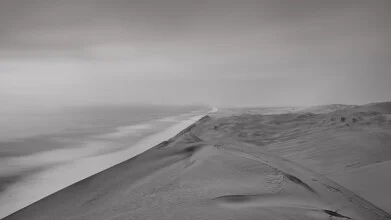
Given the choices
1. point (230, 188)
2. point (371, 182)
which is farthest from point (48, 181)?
point (371, 182)

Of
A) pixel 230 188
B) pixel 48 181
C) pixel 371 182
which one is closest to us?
pixel 230 188

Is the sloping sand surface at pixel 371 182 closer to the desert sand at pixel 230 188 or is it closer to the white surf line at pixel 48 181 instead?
the desert sand at pixel 230 188

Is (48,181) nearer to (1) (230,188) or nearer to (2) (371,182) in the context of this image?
(1) (230,188)

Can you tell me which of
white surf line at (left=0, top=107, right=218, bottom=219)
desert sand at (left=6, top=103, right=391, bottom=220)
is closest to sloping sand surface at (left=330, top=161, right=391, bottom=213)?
desert sand at (left=6, top=103, right=391, bottom=220)

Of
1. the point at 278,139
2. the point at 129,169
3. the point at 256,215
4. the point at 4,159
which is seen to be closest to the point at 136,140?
the point at 4,159

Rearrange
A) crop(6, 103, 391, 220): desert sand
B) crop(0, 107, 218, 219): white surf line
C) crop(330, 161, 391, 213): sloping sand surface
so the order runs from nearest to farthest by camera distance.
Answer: crop(6, 103, 391, 220): desert sand, crop(330, 161, 391, 213): sloping sand surface, crop(0, 107, 218, 219): white surf line

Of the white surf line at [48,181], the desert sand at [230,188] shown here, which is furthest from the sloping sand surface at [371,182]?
the white surf line at [48,181]

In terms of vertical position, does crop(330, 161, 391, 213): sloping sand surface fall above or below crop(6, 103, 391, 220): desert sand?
below

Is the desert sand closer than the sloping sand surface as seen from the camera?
Yes

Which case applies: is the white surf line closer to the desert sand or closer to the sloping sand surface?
the desert sand

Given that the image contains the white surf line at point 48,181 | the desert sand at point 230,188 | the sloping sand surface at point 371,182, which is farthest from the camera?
the white surf line at point 48,181

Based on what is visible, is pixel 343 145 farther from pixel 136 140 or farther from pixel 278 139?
pixel 136 140
